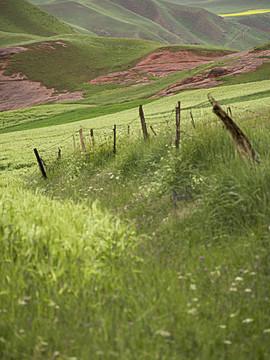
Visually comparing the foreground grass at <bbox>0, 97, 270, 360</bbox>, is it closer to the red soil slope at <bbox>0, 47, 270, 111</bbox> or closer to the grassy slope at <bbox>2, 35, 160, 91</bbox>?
the red soil slope at <bbox>0, 47, 270, 111</bbox>

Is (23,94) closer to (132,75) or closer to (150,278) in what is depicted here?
(132,75)

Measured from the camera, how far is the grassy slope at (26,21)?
138625mm

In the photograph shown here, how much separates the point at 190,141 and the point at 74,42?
105 m

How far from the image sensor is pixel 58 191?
11742 mm

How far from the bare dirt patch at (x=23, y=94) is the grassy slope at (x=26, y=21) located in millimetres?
58357

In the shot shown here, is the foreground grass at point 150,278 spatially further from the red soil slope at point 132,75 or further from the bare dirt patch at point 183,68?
the red soil slope at point 132,75

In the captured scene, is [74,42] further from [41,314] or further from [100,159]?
[41,314]

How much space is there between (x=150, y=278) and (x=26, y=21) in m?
160

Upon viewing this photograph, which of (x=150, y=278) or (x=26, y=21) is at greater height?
(x=26, y=21)

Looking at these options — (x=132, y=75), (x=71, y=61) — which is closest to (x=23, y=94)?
(x=71, y=61)

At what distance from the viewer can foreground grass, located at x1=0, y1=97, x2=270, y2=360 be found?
11.8 feet

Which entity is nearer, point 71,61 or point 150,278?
point 150,278

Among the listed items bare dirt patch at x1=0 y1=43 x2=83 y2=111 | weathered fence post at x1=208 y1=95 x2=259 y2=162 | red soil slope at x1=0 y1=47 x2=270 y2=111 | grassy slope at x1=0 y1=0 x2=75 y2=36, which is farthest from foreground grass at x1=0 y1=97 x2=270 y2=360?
grassy slope at x1=0 y1=0 x2=75 y2=36

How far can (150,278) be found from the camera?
A: 15.0ft
